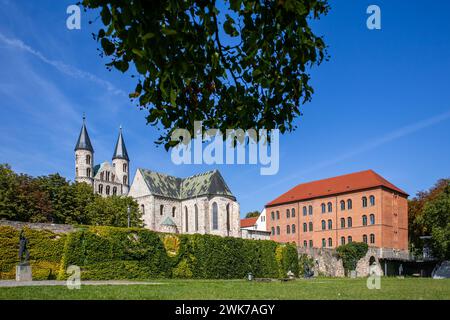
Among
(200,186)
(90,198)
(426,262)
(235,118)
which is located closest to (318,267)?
(426,262)

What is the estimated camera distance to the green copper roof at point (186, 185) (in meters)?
61.7

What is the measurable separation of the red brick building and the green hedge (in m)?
44.5

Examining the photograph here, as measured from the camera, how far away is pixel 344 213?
64.0 metres

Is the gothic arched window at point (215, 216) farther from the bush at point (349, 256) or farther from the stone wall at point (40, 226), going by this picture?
the stone wall at point (40, 226)

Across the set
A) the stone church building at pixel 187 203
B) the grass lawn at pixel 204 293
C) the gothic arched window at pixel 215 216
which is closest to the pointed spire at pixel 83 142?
the stone church building at pixel 187 203

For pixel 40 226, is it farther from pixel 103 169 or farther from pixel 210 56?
pixel 103 169

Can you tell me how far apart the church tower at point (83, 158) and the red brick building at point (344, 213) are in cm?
4456

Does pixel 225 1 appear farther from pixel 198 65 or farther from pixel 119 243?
pixel 119 243

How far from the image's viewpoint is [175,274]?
3108cm

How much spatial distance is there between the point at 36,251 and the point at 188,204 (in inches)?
1548

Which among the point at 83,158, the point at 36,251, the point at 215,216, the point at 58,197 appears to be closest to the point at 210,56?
the point at 36,251

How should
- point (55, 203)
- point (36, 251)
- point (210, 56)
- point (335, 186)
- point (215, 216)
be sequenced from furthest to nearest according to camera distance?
A: point (335, 186), point (215, 216), point (55, 203), point (36, 251), point (210, 56)

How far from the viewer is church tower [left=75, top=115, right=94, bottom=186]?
9675 cm

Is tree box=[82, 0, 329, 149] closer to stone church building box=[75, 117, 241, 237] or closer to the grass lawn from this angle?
the grass lawn
